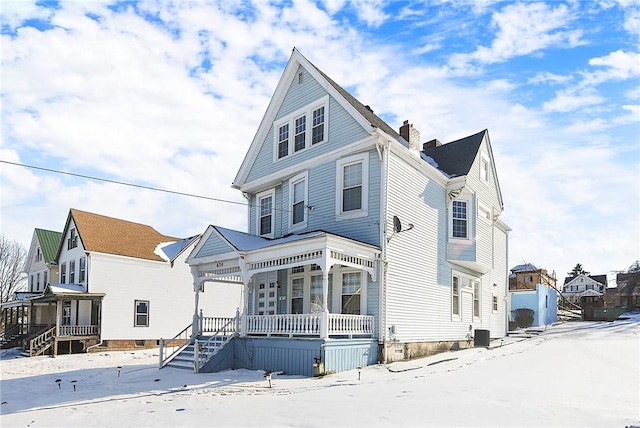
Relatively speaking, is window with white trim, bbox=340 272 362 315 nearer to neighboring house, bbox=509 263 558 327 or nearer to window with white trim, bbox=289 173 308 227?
window with white trim, bbox=289 173 308 227

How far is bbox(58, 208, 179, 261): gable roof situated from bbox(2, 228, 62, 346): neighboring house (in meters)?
3.92

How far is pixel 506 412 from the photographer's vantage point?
916 centimetres

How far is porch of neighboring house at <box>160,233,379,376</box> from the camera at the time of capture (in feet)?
49.8

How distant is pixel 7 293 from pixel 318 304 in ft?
167

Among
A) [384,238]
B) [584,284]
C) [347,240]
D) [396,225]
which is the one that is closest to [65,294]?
[347,240]

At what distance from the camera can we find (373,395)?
1109 cm

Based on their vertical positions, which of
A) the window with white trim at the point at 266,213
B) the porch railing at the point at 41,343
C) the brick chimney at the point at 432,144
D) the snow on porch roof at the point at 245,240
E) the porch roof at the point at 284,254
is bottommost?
the porch railing at the point at 41,343

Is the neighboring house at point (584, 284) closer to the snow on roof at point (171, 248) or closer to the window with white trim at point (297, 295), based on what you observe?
the snow on roof at point (171, 248)

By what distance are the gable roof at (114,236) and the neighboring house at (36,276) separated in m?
3.92

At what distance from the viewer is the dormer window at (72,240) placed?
108ft

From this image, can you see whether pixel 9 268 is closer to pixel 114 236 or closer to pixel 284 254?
pixel 114 236

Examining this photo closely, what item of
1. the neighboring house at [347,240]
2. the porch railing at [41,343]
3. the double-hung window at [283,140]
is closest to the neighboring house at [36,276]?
the porch railing at [41,343]

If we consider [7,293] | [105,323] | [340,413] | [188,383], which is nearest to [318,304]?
[188,383]

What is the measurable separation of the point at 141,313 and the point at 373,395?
76.7 ft
